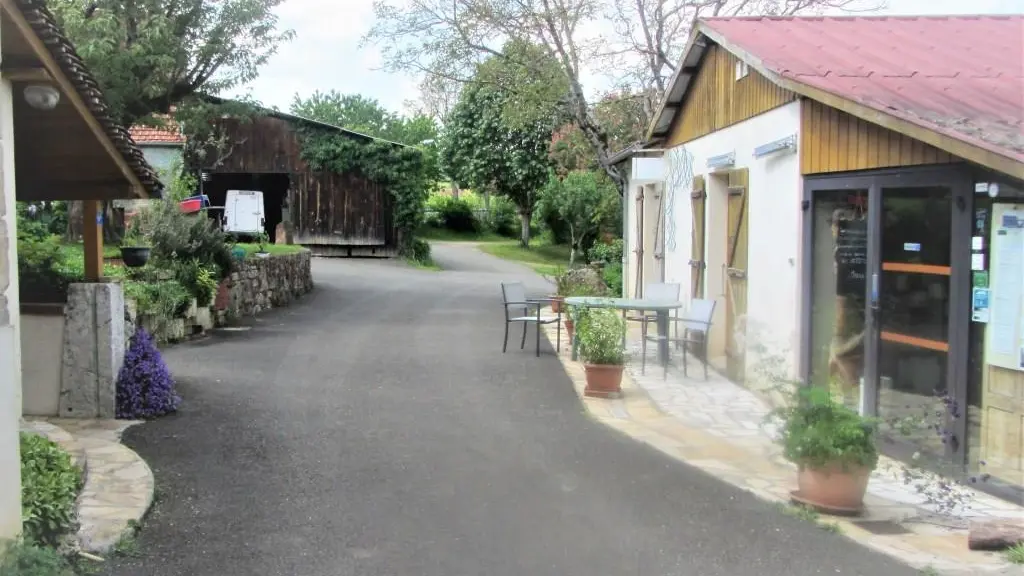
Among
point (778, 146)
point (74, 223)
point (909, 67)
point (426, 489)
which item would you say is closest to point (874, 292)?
point (778, 146)

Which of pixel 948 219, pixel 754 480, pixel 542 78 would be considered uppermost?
pixel 542 78

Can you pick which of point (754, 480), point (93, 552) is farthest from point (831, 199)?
point (93, 552)

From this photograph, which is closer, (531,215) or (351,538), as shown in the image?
(351,538)

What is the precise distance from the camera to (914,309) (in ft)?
21.3

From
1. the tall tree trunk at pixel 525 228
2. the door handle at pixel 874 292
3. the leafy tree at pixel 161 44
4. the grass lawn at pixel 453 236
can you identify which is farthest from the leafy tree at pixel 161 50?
the grass lawn at pixel 453 236

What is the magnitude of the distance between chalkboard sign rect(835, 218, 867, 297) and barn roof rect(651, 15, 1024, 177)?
3.49 ft

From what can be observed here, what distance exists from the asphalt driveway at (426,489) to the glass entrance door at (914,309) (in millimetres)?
1618

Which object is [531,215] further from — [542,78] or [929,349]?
[929,349]

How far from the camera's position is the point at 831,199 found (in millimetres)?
7590

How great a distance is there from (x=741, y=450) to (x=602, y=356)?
2223mm

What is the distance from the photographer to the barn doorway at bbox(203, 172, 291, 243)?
29.1 meters

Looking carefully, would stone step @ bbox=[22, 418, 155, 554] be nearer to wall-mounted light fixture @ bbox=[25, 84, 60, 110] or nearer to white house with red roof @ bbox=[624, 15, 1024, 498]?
wall-mounted light fixture @ bbox=[25, 84, 60, 110]

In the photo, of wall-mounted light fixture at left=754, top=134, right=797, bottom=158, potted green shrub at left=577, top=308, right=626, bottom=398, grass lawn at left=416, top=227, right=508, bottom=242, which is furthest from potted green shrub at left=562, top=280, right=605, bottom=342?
grass lawn at left=416, top=227, right=508, bottom=242

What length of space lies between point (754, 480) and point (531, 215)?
3392 cm
